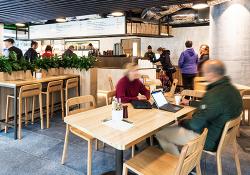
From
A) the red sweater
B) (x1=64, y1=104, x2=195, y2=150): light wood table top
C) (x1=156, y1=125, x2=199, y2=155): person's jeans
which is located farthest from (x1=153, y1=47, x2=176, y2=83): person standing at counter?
(x1=156, y1=125, x2=199, y2=155): person's jeans

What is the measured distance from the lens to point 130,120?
8.14 feet

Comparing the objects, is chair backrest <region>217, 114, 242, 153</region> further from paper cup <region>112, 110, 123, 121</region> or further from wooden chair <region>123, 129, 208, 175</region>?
paper cup <region>112, 110, 123, 121</region>

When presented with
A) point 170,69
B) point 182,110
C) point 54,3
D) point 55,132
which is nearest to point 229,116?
point 182,110

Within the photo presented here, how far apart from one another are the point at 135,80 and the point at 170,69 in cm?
481

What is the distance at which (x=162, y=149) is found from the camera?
2.66m

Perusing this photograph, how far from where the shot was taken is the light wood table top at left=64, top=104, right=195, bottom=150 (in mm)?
1987

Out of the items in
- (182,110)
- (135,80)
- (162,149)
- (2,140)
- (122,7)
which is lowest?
(2,140)

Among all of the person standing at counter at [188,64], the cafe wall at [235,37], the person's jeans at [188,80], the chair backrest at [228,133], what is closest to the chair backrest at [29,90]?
the chair backrest at [228,133]

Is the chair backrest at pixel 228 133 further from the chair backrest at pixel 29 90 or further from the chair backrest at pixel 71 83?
the chair backrest at pixel 71 83

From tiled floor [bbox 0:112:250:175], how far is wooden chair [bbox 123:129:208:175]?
0.94 m

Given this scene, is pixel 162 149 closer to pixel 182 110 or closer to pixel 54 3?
pixel 182 110

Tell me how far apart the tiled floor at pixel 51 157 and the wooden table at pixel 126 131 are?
83 centimetres

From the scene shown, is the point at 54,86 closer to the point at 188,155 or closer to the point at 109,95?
the point at 109,95

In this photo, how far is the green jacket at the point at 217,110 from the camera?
7.66 feet
